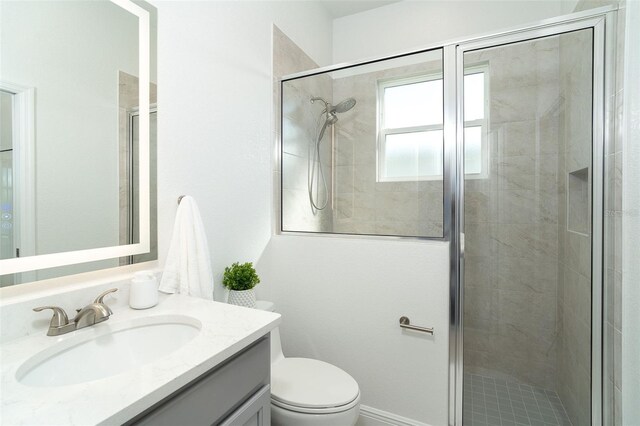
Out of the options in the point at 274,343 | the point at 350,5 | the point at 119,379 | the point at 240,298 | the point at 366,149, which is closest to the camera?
the point at 119,379

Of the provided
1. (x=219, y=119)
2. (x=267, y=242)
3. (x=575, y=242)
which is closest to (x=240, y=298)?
(x=267, y=242)

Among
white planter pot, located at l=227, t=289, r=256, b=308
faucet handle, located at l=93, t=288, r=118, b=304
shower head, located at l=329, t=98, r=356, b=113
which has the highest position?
shower head, located at l=329, t=98, r=356, b=113

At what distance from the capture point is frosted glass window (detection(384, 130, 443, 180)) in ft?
5.07

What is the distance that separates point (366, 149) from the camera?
178 centimetres

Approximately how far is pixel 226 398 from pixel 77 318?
44cm

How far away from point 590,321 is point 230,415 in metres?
1.40

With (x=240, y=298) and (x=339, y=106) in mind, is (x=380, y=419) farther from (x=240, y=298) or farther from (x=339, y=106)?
(x=339, y=106)

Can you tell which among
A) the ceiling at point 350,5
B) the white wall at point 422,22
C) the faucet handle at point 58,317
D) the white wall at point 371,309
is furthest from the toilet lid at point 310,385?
the ceiling at point 350,5

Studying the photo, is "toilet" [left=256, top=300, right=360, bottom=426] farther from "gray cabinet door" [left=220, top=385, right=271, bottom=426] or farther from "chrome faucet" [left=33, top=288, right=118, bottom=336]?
"chrome faucet" [left=33, top=288, right=118, bottom=336]

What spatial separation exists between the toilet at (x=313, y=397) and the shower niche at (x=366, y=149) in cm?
71

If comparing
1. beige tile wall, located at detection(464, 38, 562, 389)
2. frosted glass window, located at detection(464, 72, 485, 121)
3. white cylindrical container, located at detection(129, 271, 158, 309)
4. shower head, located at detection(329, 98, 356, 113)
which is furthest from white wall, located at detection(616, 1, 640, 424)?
white cylindrical container, located at detection(129, 271, 158, 309)

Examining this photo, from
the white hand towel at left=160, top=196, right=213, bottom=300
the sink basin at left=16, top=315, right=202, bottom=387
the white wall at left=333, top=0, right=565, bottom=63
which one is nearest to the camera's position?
the sink basin at left=16, top=315, right=202, bottom=387

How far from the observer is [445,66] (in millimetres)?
1490

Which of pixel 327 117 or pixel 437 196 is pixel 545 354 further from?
pixel 327 117
